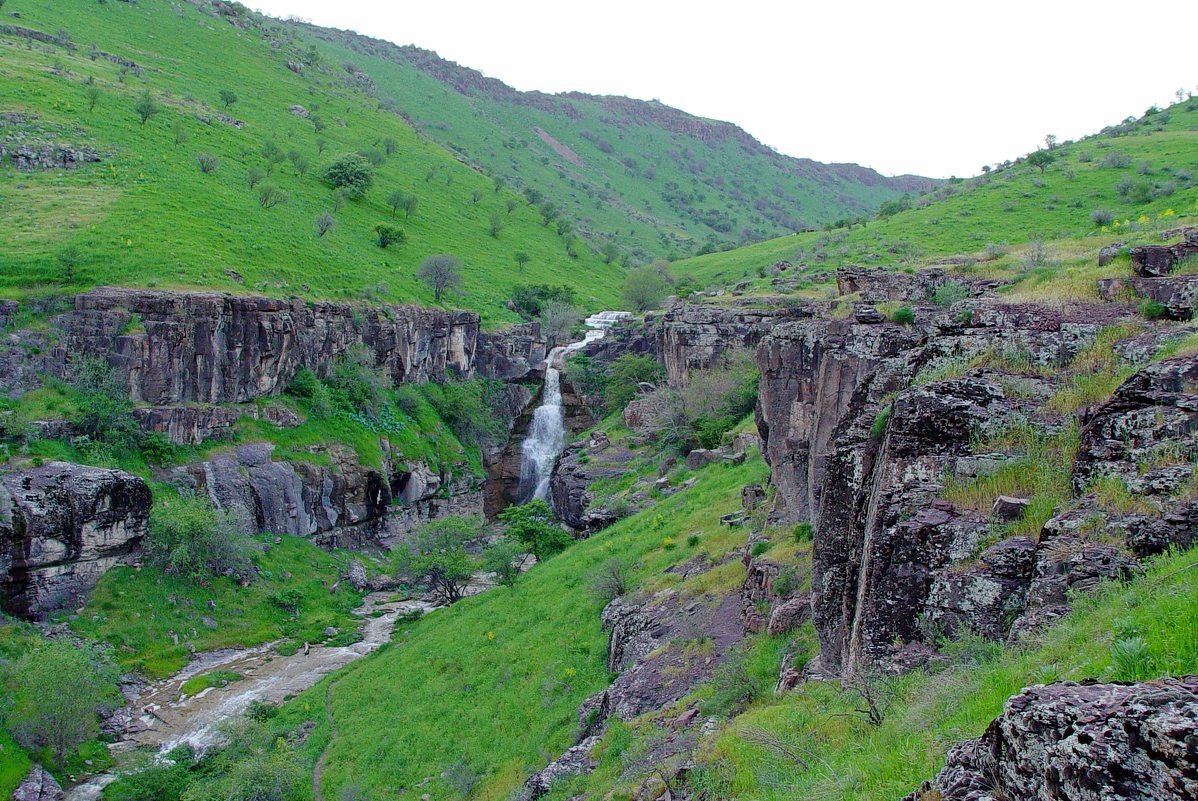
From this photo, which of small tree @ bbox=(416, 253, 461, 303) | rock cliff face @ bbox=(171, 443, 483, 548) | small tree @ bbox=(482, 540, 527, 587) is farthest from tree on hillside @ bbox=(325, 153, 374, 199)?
small tree @ bbox=(482, 540, 527, 587)

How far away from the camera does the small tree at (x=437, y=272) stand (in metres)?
65.8

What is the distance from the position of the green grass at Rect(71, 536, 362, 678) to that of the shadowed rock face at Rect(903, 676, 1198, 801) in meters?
34.3

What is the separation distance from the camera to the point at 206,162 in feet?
206

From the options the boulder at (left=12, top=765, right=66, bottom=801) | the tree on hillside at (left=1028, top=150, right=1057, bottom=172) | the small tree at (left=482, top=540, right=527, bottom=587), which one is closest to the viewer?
the boulder at (left=12, top=765, right=66, bottom=801)

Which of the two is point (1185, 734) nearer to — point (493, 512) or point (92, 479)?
point (92, 479)

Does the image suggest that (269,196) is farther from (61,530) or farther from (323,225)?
(61,530)

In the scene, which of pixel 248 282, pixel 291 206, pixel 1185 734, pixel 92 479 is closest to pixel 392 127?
pixel 291 206

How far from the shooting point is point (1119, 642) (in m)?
5.01

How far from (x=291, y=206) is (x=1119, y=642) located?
234ft

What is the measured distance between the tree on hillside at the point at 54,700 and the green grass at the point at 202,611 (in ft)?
14.4

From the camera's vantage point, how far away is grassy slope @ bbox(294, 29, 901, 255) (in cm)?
14338

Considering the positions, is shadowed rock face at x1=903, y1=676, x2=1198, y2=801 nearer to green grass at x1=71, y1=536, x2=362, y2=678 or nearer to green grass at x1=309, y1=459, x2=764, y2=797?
green grass at x1=309, y1=459, x2=764, y2=797

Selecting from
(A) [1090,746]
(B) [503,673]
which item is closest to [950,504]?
(A) [1090,746]

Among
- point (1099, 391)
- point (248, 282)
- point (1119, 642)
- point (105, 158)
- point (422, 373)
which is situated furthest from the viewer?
point (422, 373)
